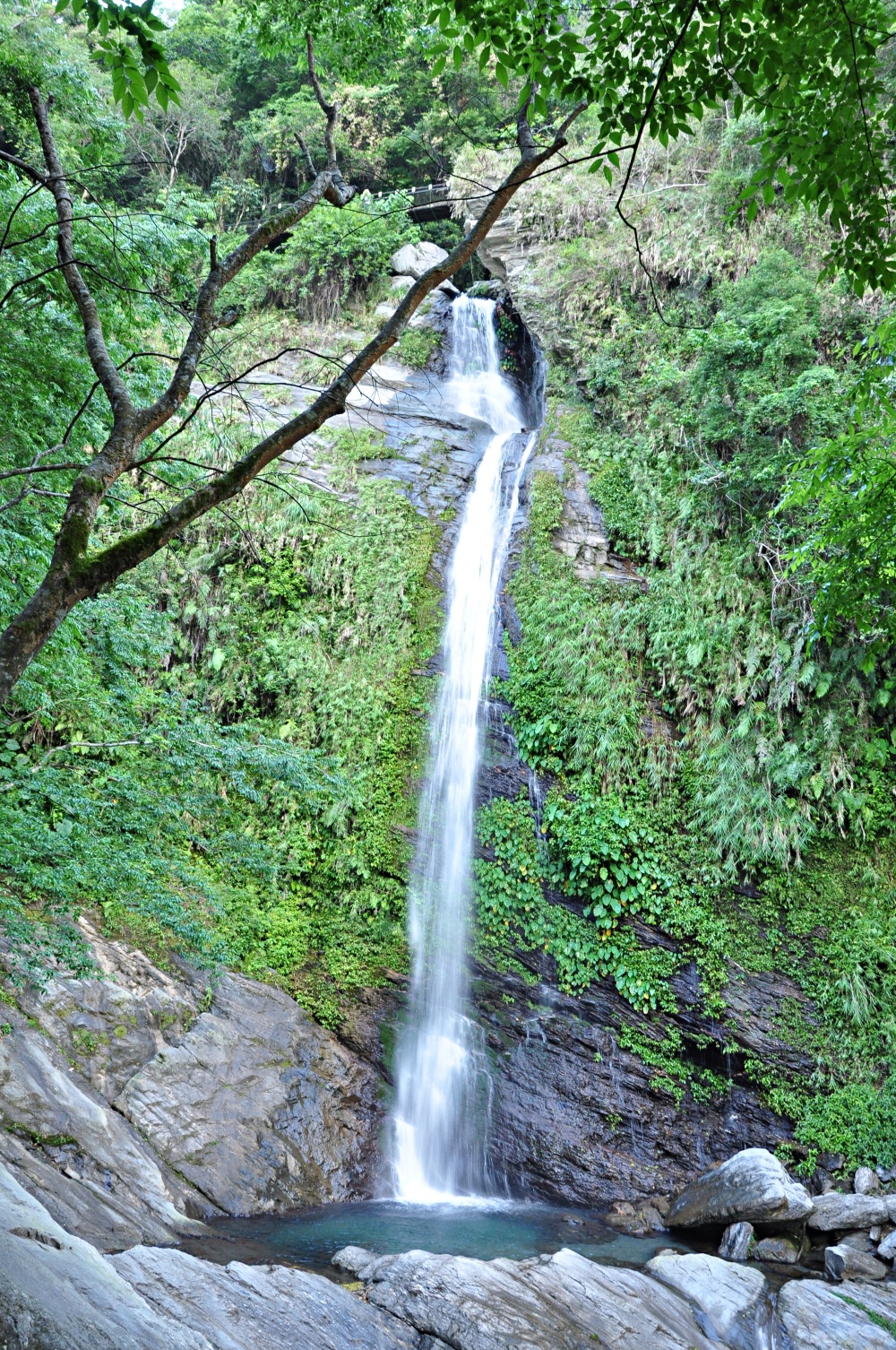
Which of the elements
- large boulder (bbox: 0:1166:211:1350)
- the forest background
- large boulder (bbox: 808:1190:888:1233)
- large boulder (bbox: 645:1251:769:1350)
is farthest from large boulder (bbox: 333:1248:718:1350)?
the forest background

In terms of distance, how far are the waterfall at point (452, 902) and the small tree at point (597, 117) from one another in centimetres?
759

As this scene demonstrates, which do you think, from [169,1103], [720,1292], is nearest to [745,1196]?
[720,1292]

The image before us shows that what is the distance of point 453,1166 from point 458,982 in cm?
188

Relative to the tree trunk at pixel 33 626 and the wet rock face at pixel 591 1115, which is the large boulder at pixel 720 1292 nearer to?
the wet rock face at pixel 591 1115

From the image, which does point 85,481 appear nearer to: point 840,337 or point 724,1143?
point 724,1143

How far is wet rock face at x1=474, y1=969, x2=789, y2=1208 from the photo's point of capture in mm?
→ 8305

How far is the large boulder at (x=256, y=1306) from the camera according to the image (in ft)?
12.7

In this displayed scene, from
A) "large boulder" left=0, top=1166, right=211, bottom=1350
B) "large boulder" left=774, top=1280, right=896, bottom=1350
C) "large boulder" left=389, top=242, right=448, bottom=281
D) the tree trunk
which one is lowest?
"large boulder" left=774, top=1280, right=896, bottom=1350

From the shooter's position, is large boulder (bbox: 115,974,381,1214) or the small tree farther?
large boulder (bbox: 115,974,381,1214)

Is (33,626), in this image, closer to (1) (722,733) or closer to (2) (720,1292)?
(2) (720,1292)

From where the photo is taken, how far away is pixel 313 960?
9695 mm

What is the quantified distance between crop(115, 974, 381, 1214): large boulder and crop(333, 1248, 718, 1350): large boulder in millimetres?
1963

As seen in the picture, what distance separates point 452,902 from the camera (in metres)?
9.92

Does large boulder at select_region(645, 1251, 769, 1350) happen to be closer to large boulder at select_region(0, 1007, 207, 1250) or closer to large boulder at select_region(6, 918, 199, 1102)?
large boulder at select_region(0, 1007, 207, 1250)
